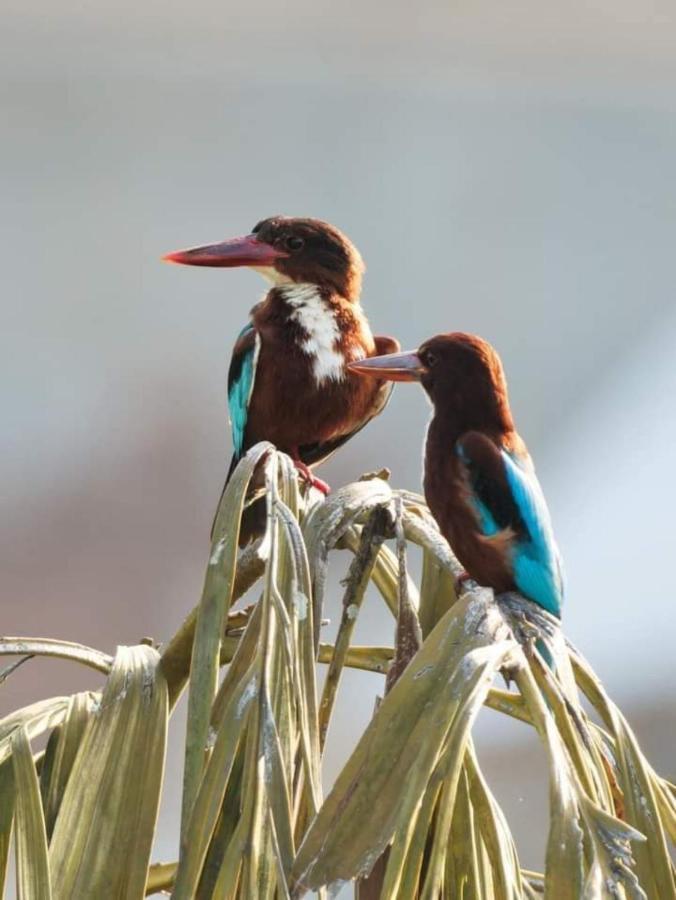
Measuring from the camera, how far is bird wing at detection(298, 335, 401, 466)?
183 cm

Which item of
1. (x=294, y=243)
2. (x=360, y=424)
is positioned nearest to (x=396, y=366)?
(x=360, y=424)

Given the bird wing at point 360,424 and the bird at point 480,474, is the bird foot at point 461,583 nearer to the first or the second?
the bird at point 480,474

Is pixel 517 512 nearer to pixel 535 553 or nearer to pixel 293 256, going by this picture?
pixel 535 553

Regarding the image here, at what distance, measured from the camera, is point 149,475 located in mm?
4750

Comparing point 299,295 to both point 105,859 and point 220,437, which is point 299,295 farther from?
point 220,437

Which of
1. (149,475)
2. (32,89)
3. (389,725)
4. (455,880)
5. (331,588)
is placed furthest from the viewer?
(32,89)

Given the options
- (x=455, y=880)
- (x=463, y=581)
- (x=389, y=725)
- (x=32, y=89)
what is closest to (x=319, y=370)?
(x=463, y=581)

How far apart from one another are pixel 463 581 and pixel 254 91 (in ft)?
20.1

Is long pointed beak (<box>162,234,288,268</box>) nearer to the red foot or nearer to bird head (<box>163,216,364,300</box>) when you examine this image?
bird head (<box>163,216,364,300</box>)

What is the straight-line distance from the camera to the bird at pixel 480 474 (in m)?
1.32

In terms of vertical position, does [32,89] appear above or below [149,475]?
above

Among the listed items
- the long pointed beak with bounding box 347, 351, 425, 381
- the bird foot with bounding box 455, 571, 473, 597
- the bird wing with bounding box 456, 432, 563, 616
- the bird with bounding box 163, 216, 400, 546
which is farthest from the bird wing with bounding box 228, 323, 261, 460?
the bird foot with bounding box 455, 571, 473, 597

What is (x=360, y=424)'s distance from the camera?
6.02 feet

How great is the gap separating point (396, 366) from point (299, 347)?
0.98 feet
